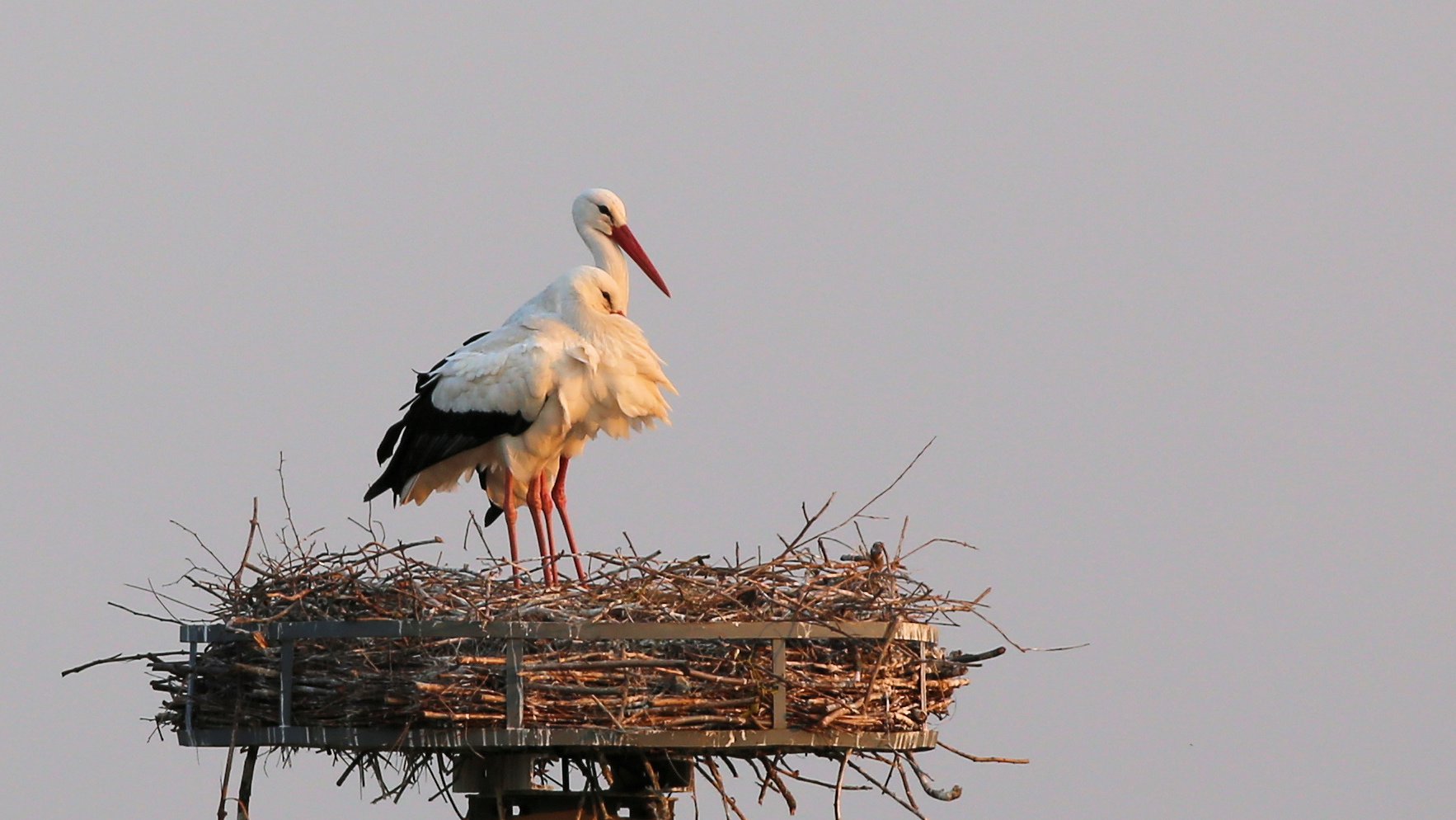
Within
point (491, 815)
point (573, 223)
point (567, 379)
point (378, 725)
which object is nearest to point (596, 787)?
point (491, 815)

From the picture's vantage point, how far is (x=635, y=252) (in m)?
11.5

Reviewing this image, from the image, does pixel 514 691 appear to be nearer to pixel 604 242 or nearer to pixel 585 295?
pixel 585 295

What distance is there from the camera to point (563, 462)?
36.9 feet

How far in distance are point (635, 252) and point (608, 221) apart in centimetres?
19

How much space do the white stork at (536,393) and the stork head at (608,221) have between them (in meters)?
0.55

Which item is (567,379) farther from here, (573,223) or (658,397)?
(573,223)

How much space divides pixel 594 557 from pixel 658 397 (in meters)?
1.94

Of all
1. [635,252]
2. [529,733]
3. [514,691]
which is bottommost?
[529,733]

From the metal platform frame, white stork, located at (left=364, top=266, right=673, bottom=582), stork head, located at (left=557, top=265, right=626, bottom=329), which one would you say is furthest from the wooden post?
stork head, located at (left=557, top=265, right=626, bottom=329)

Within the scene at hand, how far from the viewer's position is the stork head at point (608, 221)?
1149 centimetres

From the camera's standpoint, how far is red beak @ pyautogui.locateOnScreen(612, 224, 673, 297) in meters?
11.5

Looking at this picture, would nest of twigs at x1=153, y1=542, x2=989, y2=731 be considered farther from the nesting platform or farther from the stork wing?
the stork wing

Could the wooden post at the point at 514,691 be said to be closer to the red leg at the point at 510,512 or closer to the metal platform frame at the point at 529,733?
the metal platform frame at the point at 529,733

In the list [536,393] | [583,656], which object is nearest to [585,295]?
[536,393]
